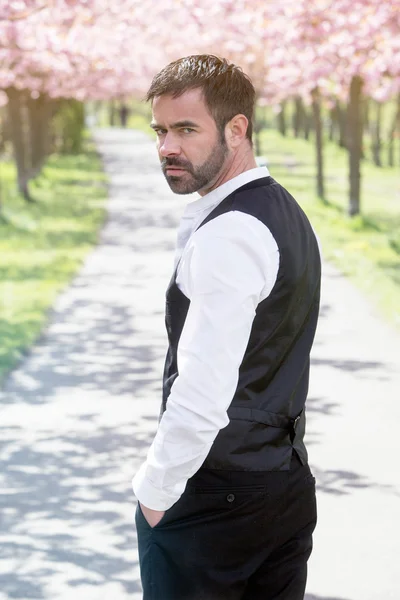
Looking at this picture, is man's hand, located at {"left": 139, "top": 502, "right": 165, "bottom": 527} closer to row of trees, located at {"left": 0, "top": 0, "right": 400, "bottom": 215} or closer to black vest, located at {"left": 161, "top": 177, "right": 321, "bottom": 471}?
black vest, located at {"left": 161, "top": 177, "right": 321, "bottom": 471}

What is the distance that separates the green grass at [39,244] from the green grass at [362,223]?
12.3 feet

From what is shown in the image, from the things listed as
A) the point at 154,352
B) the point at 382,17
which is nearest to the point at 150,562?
the point at 154,352

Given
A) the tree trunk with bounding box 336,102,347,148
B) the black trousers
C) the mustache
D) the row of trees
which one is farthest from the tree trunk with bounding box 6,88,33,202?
the black trousers

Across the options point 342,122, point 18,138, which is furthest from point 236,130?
point 342,122

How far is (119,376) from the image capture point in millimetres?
8609

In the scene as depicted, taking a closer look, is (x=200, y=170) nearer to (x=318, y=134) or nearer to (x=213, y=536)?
(x=213, y=536)

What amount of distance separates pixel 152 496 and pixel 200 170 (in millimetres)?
783

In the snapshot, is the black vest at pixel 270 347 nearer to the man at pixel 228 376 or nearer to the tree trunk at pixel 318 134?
the man at pixel 228 376

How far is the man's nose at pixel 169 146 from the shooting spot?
2.54m

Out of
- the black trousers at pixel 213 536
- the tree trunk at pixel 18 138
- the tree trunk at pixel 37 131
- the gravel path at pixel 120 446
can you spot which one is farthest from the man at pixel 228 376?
the tree trunk at pixel 37 131

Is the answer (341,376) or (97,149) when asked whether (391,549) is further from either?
(97,149)

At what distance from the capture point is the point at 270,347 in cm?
244

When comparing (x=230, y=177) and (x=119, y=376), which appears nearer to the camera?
(x=230, y=177)

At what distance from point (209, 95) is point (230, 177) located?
21 centimetres
